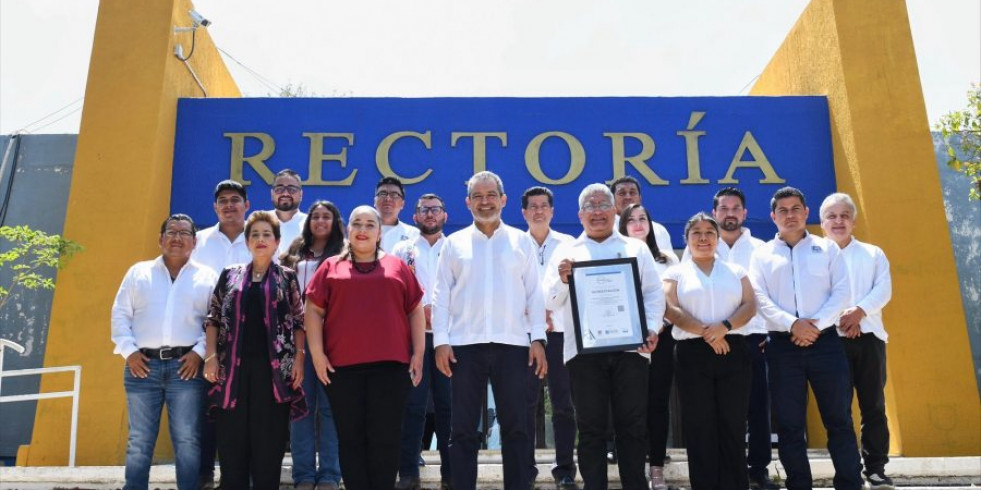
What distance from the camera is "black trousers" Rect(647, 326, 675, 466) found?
4816mm

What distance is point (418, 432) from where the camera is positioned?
16.0 ft

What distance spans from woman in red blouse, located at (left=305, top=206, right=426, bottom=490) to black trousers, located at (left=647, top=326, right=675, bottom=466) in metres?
1.57

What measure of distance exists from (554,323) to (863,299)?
191 centimetres

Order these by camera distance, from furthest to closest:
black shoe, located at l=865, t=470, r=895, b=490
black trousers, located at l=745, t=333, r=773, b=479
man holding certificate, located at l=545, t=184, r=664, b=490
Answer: black trousers, located at l=745, t=333, r=773, b=479 → black shoe, located at l=865, t=470, r=895, b=490 → man holding certificate, located at l=545, t=184, r=664, b=490

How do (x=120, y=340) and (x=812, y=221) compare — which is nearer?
(x=120, y=340)

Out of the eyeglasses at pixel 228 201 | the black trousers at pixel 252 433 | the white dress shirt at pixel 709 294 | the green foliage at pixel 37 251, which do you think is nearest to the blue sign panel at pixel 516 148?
the green foliage at pixel 37 251

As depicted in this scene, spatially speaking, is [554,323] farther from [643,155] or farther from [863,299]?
[643,155]

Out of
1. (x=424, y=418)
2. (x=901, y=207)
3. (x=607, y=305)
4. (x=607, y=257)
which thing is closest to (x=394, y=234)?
(x=424, y=418)

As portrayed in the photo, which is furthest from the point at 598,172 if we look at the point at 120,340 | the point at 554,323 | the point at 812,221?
the point at 120,340

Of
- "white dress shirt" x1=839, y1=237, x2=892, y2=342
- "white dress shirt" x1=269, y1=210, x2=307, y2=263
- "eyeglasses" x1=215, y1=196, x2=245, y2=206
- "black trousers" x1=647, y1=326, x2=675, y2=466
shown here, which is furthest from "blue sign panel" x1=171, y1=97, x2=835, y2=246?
"black trousers" x1=647, y1=326, x2=675, y2=466

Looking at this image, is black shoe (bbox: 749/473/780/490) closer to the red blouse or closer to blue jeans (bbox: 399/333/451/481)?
blue jeans (bbox: 399/333/451/481)

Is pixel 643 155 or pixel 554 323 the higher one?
pixel 643 155

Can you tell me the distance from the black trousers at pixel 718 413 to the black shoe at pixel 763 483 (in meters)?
0.71

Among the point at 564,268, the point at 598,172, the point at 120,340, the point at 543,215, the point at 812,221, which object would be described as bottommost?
the point at 120,340
